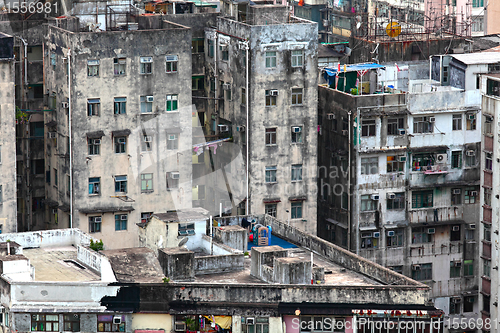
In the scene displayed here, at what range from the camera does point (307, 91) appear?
89312 millimetres

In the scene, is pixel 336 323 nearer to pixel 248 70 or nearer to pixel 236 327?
pixel 236 327

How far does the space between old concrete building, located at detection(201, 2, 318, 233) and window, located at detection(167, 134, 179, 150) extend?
14.1ft

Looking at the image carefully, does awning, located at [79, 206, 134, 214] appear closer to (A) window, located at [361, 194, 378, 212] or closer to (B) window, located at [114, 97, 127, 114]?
(B) window, located at [114, 97, 127, 114]

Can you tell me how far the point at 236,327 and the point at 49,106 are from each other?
27.9 metres

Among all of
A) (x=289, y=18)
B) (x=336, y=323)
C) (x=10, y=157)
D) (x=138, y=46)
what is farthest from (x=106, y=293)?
(x=289, y=18)

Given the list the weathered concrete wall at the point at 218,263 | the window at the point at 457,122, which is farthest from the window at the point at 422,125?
the weathered concrete wall at the point at 218,263

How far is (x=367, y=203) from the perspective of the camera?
90562 millimetres

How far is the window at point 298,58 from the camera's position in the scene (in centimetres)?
8862

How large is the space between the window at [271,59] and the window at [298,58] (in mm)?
1365

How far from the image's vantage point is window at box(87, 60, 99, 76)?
A: 278 feet

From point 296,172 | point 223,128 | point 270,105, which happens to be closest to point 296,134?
point 296,172

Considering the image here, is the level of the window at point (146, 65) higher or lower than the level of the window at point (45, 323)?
higher

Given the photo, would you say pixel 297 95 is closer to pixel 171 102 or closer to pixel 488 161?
pixel 171 102

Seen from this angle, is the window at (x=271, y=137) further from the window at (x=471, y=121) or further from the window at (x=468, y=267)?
the window at (x=468, y=267)
